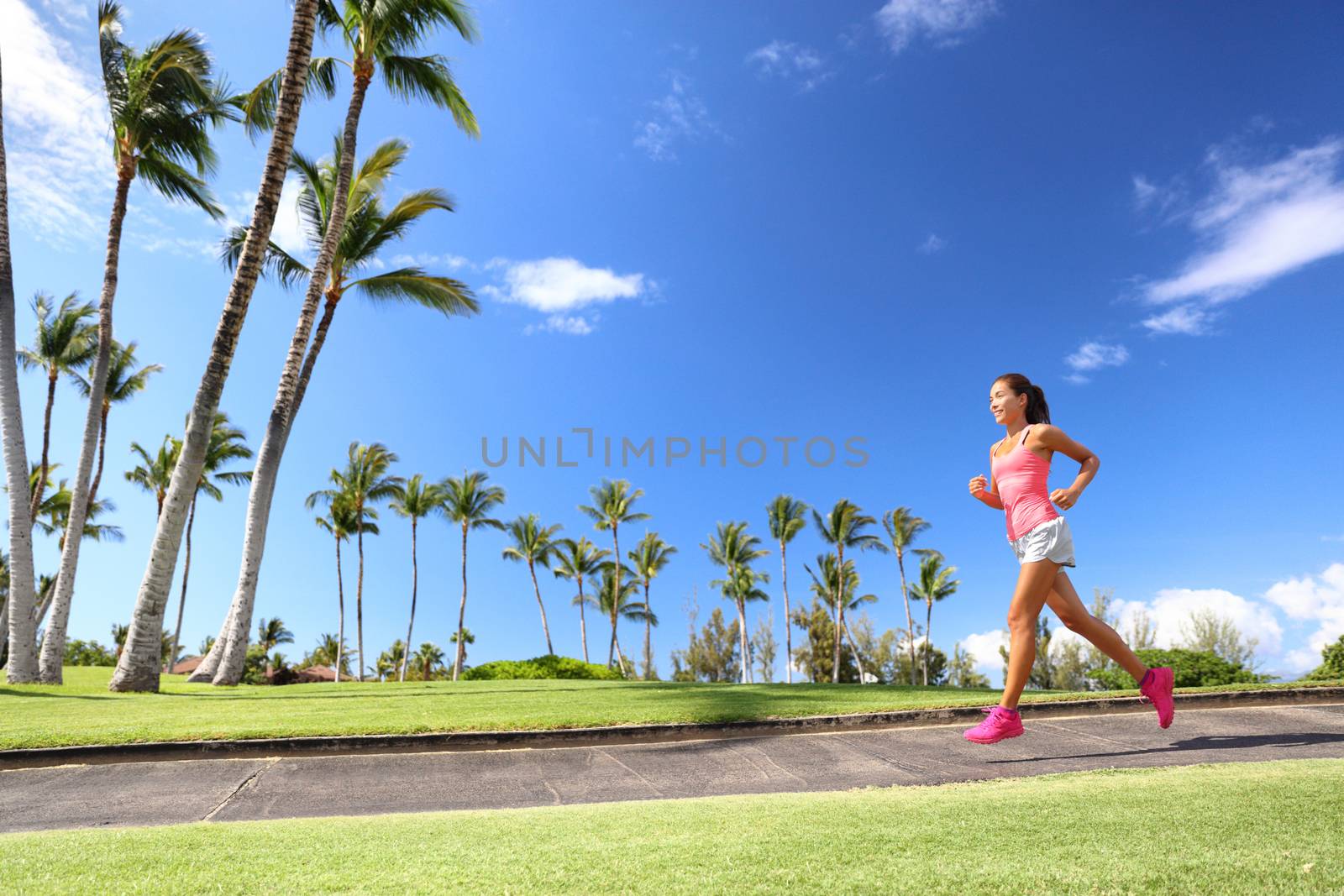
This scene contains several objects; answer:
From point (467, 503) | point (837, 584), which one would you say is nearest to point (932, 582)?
point (837, 584)

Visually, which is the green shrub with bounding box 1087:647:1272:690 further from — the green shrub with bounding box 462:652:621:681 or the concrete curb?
the green shrub with bounding box 462:652:621:681

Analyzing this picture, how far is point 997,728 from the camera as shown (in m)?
4.22

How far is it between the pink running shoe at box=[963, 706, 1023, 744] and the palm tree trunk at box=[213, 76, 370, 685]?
16653 mm

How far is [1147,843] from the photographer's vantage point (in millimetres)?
2873

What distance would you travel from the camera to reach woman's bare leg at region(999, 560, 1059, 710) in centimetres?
389

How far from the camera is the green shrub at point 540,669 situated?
2698cm

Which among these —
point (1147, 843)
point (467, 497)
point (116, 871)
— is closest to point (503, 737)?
point (116, 871)

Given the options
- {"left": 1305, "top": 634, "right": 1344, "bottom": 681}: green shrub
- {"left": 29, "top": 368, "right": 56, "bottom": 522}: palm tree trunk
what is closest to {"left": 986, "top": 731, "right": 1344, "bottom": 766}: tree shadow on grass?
{"left": 1305, "top": 634, "right": 1344, "bottom": 681}: green shrub

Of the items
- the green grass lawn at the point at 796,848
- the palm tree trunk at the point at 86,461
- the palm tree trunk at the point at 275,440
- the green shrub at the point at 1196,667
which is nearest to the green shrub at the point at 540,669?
the palm tree trunk at the point at 275,440

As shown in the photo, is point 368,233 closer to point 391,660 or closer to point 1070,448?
point 1070,448

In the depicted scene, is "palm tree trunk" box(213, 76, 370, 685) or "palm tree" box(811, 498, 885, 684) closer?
"palm tree trunk" box(213, 76, 370, 685)

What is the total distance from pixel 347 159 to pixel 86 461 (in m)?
9.14

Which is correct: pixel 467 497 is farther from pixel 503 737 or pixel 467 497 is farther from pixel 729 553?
pixel 503 737

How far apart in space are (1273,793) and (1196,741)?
308cm
